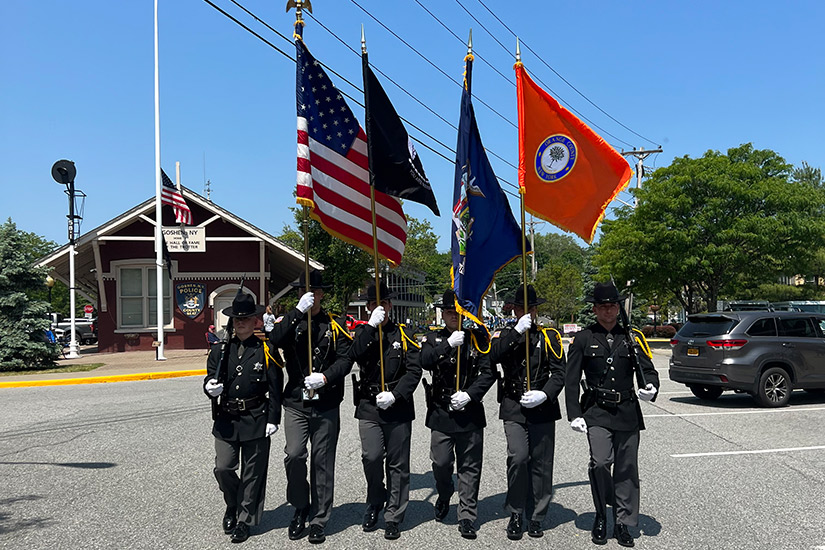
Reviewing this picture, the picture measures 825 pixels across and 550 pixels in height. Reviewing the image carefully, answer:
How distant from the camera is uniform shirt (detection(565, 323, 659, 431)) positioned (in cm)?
508

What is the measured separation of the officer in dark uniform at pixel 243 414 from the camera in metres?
5.09

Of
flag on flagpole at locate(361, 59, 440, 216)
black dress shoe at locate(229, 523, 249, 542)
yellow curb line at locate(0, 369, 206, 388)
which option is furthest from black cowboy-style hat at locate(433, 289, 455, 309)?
yellow curb line at locate(0, 369, 206, 388)

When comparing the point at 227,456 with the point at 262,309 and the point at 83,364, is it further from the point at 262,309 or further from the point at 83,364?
the point at 83,364

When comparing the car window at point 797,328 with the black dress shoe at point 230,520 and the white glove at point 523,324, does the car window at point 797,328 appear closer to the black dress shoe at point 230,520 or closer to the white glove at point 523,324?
the white glove at point 523,324

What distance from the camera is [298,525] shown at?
506cm

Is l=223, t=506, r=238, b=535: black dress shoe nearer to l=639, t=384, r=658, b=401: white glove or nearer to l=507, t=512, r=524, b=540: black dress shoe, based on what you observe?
l=507, t=512, r=524, b=540: black dress shoe

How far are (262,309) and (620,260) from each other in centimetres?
2369

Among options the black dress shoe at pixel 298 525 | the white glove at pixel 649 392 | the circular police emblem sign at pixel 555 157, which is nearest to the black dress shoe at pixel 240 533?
the black dress shoe at pixel 298 525

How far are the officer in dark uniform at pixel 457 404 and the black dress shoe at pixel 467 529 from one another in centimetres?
5

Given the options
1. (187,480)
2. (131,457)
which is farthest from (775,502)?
(131,457)

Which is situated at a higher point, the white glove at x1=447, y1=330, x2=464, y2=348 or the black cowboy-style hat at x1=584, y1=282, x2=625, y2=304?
the black cowboy-style hat at x1=584, y1=282, x2=625, y2=304

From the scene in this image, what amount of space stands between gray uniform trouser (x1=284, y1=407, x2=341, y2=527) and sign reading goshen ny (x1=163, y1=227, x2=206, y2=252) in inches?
813

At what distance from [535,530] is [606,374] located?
4.41ft

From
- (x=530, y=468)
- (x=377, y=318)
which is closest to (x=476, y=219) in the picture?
(x=377, y=318)
